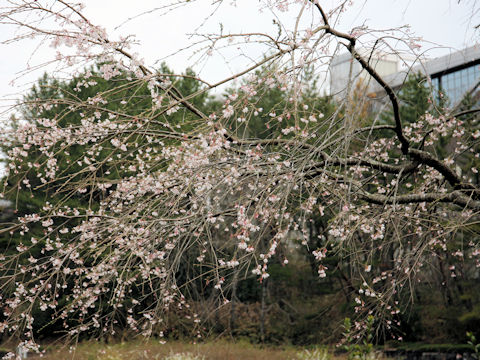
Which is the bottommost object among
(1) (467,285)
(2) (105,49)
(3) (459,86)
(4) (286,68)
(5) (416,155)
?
(1) (467,285)

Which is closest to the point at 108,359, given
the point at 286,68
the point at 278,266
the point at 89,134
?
the point at 89,134

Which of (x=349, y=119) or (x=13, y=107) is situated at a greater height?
(x=13, y=107)

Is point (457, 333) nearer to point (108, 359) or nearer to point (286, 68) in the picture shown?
point (108, 359)

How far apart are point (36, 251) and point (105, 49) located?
378 inches

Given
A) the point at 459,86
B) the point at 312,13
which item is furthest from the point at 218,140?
the point at 459,86

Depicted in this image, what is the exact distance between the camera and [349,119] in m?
2.80

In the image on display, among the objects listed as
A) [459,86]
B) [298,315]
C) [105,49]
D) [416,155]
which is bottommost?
[298,315]

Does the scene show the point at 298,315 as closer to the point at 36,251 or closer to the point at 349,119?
the point at 36,251

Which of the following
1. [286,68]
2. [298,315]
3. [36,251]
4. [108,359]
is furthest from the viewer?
[298,315]

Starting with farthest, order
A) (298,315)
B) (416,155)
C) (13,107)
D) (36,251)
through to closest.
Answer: (298,315) < (36,251) < (416,155) < (13,107)

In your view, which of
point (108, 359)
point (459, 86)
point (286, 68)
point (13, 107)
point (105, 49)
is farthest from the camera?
point (459, 86)

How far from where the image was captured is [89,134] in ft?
12.4

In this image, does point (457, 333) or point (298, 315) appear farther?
point (298, 315)

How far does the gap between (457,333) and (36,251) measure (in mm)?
10095
